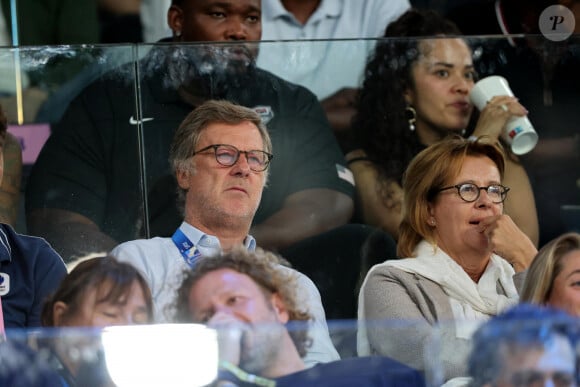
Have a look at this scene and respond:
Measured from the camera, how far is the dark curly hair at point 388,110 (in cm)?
392

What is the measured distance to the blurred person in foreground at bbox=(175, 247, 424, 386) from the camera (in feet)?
7.00

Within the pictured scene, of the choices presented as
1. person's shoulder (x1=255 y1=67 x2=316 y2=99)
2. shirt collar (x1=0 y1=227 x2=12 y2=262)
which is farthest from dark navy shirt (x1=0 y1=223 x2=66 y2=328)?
person's shoulder (x1=255 y1=67 x2=316 y2=99)

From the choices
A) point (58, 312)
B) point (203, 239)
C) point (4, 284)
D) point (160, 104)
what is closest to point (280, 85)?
point (160, 104)

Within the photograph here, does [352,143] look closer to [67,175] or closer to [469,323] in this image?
[67,175]

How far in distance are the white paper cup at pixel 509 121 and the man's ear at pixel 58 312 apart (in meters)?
1.68

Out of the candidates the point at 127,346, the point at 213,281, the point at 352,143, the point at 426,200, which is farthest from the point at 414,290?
the point at 127,346

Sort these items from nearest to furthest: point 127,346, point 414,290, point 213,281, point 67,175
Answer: point 127,346 < point 213,281 < point 414,290 < point 67,175

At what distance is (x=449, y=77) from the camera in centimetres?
400

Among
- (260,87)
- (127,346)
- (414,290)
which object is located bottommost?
(414,290)

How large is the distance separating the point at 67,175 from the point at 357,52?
1.08 meters

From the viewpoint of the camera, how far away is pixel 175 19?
439cm

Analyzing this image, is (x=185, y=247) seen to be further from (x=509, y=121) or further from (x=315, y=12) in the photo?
Answer: (x=315, y=12)

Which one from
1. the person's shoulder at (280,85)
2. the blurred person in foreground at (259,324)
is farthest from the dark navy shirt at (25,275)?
the person's shoulder at (280,85)

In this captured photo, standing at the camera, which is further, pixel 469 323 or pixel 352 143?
pixel 352 143
